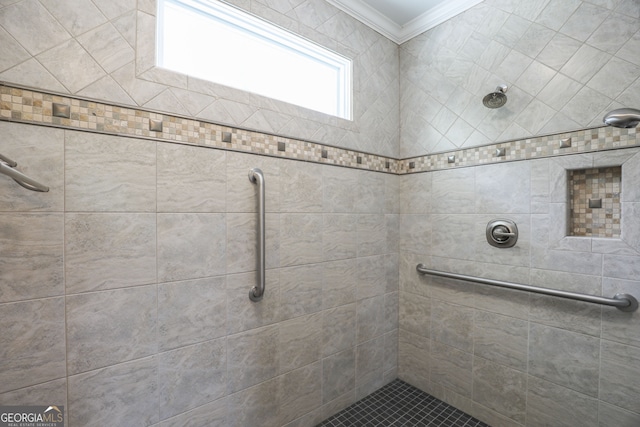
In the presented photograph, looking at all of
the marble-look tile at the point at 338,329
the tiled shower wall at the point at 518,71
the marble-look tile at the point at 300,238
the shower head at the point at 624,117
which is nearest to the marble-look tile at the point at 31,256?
the marble-look tile at the point at 300,238

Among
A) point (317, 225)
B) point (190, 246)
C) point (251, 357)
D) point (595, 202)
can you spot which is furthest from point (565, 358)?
point (190, 246)

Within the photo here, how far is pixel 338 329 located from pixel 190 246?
101cm

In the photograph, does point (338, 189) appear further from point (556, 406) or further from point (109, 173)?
point (556, 406)

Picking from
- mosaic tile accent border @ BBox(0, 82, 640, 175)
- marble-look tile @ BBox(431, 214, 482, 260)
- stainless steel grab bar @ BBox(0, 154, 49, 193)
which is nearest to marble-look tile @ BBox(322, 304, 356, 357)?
marble-look tile @ BBox(431, 214, 482, 260)

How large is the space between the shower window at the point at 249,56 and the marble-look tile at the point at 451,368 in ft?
5.36

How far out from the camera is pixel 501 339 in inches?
60.2

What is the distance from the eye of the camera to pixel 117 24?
1.02 m

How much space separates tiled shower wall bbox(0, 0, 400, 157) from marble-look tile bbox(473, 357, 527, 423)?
1553mm

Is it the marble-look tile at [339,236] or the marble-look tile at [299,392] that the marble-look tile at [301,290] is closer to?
the marble-look tile at [339,236]

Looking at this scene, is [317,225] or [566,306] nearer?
[566,306]

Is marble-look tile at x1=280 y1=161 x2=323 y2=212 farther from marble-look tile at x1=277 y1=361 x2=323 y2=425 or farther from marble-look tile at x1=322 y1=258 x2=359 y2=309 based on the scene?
marble-look tile at x1=277 y1=361 x2=323 y2=425

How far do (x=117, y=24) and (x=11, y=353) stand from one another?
118cm

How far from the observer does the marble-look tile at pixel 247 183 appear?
1.27 meters

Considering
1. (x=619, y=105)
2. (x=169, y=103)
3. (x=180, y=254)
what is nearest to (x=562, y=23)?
(x=619, y=105)
